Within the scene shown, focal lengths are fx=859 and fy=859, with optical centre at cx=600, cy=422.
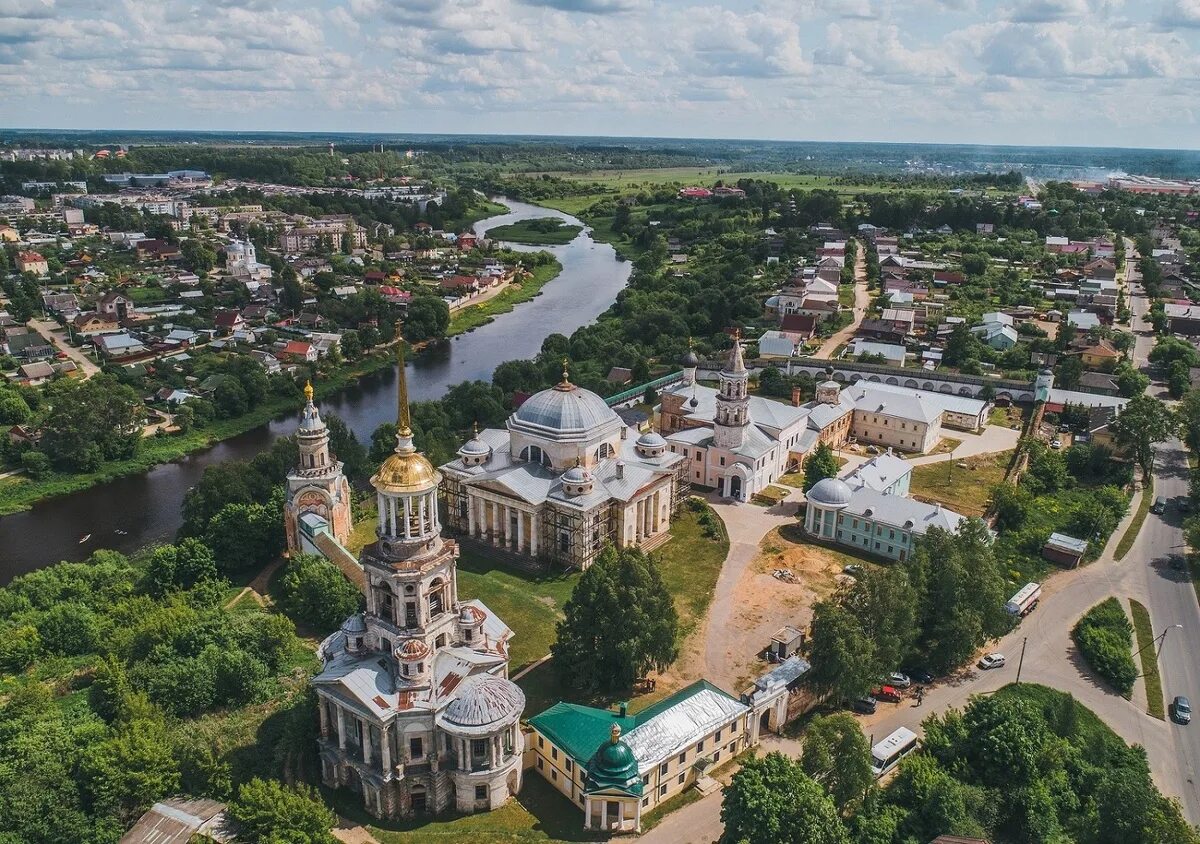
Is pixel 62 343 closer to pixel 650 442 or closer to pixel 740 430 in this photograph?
pixel 650 442

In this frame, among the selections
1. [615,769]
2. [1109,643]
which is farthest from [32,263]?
[1109,643]

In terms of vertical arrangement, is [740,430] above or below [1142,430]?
below

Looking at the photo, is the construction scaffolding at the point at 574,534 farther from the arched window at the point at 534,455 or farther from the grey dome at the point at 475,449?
the grey dome at the point at 475,449

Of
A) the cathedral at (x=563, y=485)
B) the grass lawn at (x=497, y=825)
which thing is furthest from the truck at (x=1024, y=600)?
the grass lawn at (x=497, y=825)

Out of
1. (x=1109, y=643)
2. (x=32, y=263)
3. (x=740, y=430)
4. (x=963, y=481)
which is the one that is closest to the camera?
(x=1109, y=643)

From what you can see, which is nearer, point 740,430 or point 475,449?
point 475,449

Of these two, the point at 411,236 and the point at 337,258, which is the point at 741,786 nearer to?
the point at 337,258

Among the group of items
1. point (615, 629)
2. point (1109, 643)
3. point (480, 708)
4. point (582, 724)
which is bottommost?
point (1109, 643)
